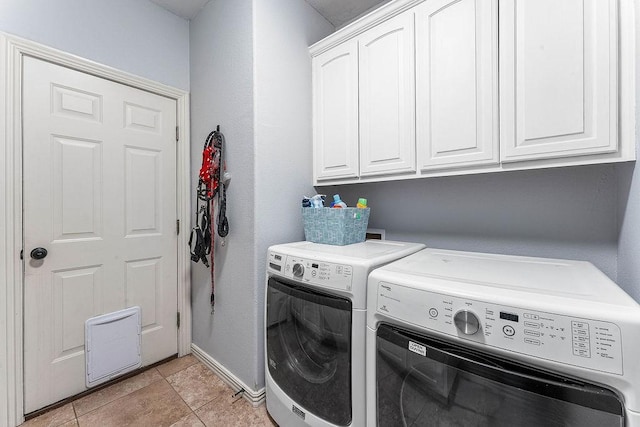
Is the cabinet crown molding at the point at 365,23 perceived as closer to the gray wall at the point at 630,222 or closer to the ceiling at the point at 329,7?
the ceiling at the point at 329,7

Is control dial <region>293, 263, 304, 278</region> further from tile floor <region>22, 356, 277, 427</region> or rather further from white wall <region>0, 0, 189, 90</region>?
white wall <region>0, 0, 189, 90</region>

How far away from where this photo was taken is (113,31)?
1.77m

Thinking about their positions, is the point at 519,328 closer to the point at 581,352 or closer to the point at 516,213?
the point at 581,352

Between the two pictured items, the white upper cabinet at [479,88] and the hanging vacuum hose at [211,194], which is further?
the hanging vacuum hose at [211,194]

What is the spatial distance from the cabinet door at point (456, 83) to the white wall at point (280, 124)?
0.78 metres

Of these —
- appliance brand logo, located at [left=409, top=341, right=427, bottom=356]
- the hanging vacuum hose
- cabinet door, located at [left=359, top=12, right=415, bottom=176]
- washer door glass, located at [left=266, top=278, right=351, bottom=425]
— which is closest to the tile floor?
washer door glass, located at [left=266, top=278, right=351, bottom=425]

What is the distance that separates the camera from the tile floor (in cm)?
143

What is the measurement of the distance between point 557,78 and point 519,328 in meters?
0.95

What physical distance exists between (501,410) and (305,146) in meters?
1.62

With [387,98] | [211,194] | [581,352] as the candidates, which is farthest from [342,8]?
[581,352]

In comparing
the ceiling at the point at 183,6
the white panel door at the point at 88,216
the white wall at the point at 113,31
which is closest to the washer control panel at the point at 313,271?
the white panel door at the point at 88,216

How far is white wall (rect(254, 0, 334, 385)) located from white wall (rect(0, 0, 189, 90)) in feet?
2.96

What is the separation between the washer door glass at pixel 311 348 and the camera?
1091 mm

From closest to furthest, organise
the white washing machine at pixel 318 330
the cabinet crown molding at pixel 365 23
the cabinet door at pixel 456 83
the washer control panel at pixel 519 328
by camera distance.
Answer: the washer control panel at pixel 519 328 < the white washing machine at pixel 318 330 < the cabinet door at pixel 456 83 < the cabinet crown molding at pixel 365 23
